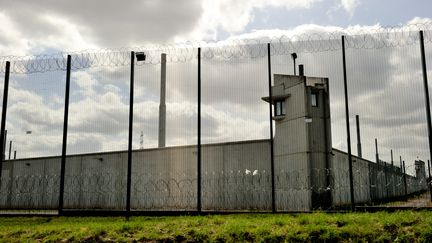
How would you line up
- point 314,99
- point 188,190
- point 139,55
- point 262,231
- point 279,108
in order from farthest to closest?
point 188,190 → point 279,108 → point 314,99 → point 139,55 → point 262,231

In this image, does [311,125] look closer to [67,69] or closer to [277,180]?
[277,180]

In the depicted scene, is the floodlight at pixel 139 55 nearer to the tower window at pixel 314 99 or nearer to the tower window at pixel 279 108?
the tower window at pixel 279 108

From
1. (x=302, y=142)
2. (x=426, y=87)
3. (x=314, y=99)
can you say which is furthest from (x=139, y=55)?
(x=314, y=99)

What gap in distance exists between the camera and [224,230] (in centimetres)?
825

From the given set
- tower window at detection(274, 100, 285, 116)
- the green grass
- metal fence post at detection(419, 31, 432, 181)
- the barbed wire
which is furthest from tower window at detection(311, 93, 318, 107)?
the green grass

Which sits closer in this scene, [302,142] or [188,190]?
[302,142]

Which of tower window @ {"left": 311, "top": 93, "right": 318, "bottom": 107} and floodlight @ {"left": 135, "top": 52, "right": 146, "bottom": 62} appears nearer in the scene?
floodlight @ {"left": 135, "top": 52, "right": 146, "bottom": 62}

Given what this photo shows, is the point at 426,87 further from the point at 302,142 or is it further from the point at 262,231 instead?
the point at 302,142

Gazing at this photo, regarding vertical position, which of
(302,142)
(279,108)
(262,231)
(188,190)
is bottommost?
(262,231)

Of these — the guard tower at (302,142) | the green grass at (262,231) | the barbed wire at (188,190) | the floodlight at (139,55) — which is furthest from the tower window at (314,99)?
the green grass at (262,231)

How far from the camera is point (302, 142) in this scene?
18797mm

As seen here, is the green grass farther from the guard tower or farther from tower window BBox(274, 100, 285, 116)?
tower window BBox(274, 100, 285, 116)

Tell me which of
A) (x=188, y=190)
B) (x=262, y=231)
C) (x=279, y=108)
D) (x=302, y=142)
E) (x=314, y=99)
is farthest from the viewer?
(x=188, y=190)

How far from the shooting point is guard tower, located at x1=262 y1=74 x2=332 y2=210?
1773 cm
